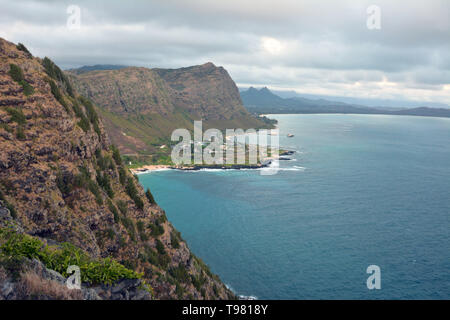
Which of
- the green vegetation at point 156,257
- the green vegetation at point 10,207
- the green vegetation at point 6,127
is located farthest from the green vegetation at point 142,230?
the green vegetation at point 6,127

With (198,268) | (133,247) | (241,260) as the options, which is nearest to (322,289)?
(241,260)

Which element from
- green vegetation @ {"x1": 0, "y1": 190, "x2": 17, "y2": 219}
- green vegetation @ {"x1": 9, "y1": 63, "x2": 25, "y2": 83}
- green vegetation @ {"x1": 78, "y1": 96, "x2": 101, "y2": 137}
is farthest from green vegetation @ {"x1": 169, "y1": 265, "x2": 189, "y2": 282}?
green vegetation @ {"x1": 9, "y1": 63, "x2": 25, "y2": 83}

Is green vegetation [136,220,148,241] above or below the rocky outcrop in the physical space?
below

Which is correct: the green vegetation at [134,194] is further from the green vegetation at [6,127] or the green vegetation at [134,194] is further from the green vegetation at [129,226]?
the green vegetation at [6,127]

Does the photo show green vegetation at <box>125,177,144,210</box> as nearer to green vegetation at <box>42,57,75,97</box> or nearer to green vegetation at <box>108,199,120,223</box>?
green vegetation at <box>108,199,120,223</box>

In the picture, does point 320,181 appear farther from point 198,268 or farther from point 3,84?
point 3,84

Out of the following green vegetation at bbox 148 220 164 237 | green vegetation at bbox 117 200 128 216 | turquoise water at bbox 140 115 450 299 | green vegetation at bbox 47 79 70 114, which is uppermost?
green vegetation at bbox 47 79 70 114

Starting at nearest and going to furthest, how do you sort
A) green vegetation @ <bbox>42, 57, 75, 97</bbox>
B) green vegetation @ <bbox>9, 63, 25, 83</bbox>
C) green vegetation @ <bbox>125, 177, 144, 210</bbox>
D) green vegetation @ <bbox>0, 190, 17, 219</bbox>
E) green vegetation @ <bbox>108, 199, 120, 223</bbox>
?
green vegetation @ <bbox>0, 190, 17, 219</bbox> < green vegetation @ <bbox>9, 63, 25, 83</bbox> < green vegetation @ <bbox>108, 199, 120, 223</bbox> < green vegetation @ <bbox>42, 57, 75, 97</bbox> < green vegetation @ <bbox>125, 177, 144, 210</bbox>

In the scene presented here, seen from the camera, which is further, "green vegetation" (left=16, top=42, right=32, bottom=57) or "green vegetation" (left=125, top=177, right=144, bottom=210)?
"green vegetation" (left=125, top=177, right=144, bottom=210)
